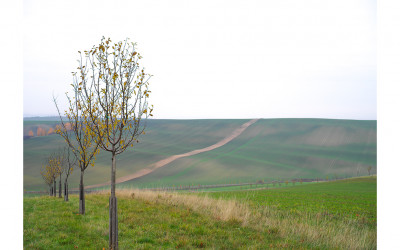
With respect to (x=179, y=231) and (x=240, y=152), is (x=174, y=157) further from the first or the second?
(x=179, y=231)

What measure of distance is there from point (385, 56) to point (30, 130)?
5100 centimetres

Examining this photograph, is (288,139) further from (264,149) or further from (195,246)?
(195,246)

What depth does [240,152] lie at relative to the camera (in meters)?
58.8

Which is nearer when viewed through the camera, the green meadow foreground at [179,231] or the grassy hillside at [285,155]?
the green meadow foreground at [179,231]

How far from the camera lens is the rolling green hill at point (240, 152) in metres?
43.2

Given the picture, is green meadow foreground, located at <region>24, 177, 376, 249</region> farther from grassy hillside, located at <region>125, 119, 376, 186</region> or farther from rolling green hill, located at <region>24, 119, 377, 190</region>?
grassy hillside, located at <region>125, 119, 376, 186</region>

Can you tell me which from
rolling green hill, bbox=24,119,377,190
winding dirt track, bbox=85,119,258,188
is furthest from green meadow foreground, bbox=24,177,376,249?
rolling green hill, bbox=24,119,377,190

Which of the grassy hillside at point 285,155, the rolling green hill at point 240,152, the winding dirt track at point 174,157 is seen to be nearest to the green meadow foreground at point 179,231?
the winding dirt track at point 174,157

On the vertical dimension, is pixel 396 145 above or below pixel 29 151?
above

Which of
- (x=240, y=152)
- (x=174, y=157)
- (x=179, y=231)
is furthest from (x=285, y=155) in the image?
(x=179, y=231)

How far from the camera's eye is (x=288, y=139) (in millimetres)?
65438

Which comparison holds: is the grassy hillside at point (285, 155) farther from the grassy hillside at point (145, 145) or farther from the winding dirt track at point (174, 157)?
the grassy hillside at point (145, 145)

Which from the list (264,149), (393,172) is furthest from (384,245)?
(264,149)

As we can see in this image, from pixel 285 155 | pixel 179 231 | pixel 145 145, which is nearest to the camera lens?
pixel 179 231
